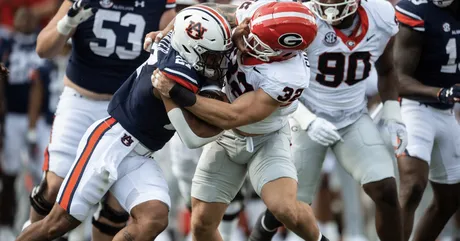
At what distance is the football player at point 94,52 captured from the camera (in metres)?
5.77

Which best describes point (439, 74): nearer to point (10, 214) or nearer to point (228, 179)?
point (228, 179)

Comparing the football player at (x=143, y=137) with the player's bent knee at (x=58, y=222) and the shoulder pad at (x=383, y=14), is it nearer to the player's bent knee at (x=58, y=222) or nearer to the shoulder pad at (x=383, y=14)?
the player's bent knee at (x=58, y=222)

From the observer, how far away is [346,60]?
5582 mm

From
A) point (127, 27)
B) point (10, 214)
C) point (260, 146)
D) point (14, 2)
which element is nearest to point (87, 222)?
point (10, 214)

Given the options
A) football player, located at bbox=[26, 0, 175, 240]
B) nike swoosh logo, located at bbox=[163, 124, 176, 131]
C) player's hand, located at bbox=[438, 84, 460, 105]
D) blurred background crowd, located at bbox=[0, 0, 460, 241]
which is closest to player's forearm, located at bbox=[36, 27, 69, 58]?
football player, located at bbox=[26, 0, 175, 240]

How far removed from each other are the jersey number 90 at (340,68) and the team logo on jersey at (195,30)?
3.49ft

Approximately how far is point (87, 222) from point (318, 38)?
3.65 meters

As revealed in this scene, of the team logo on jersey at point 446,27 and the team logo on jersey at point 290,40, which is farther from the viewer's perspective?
the team logo on jersey at point 446,27

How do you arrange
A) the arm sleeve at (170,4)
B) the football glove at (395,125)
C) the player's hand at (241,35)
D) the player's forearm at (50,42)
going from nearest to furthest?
the player's hand at (241,35) → the football glove at (395,125) → the player's forearm at (50,42) → the arm sleeve at (170,4)

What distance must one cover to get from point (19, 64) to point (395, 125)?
4.00 metres

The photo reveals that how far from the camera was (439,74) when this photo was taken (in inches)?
237

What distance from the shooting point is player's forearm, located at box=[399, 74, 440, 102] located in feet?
19.2

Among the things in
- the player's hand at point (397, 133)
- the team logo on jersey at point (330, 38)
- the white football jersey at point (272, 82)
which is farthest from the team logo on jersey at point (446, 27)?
the white football jersey at point (272, 82)

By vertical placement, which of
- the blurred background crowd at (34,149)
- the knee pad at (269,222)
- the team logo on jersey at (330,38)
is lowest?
the blurred background crowd at (34,149)
